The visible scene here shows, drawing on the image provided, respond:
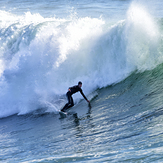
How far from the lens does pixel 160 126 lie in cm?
566

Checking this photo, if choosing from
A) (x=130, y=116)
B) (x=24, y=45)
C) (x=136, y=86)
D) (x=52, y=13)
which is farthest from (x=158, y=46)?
(x=52, y=13)

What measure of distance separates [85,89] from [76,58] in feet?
6.60

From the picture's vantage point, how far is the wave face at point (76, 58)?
477 inches

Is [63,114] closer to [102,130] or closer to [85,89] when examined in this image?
[85,89]

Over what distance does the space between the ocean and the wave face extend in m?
0.04

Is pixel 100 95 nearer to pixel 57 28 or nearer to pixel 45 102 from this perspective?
pixel 45 102

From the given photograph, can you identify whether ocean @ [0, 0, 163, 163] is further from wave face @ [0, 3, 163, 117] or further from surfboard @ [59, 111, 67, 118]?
surfboard @ [59, 111, 67, 118]

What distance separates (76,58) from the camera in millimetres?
13680

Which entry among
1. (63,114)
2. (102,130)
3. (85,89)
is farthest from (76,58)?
(102,130)

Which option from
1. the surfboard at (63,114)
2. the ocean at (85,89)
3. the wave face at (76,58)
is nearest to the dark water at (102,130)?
the ocean at (85,89)

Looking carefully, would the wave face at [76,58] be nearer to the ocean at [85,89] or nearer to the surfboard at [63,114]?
the ocean at [85,89]

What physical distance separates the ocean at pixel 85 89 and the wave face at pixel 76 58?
44mm

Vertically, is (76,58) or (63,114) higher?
(76,58)

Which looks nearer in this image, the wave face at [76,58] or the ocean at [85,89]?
the ocean at [85,89]
